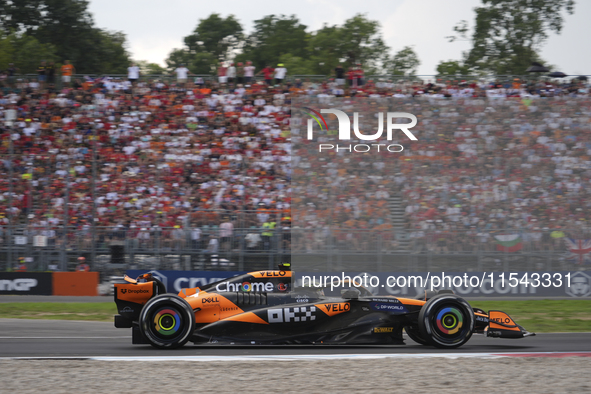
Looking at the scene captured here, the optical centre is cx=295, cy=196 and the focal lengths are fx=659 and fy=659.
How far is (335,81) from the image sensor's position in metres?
21.7

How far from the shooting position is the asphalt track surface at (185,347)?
8.05m

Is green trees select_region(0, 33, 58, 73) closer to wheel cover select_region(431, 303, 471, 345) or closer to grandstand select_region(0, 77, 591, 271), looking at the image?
grandstand select_region(0, 77, 591, 271)

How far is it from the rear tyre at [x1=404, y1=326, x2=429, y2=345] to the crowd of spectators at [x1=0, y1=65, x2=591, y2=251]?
697 centimetres

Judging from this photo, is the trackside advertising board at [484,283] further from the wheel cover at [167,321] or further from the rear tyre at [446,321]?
the wheel cover at [167,321]

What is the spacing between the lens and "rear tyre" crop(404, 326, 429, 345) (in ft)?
27.3

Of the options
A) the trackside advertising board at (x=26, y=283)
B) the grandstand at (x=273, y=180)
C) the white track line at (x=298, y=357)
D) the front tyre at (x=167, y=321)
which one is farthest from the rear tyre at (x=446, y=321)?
the trackside advertising board at (x=26, y=283)

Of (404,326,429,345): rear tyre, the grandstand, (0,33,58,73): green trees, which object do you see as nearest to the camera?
(404,326,429,345): rear tyre

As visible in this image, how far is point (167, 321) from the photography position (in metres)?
8.17

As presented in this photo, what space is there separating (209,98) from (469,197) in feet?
29.1

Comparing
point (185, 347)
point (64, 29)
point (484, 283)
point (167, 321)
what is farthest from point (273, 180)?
point (64, 29)

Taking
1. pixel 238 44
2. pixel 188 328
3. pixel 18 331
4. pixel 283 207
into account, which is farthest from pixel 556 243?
pixel 238 44

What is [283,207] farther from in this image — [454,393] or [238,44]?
[238,44]

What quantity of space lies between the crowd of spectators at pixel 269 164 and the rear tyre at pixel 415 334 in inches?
274

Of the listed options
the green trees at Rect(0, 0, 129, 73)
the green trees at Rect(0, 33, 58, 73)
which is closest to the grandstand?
the green trees at Rect(0, 33, 58, 73)
